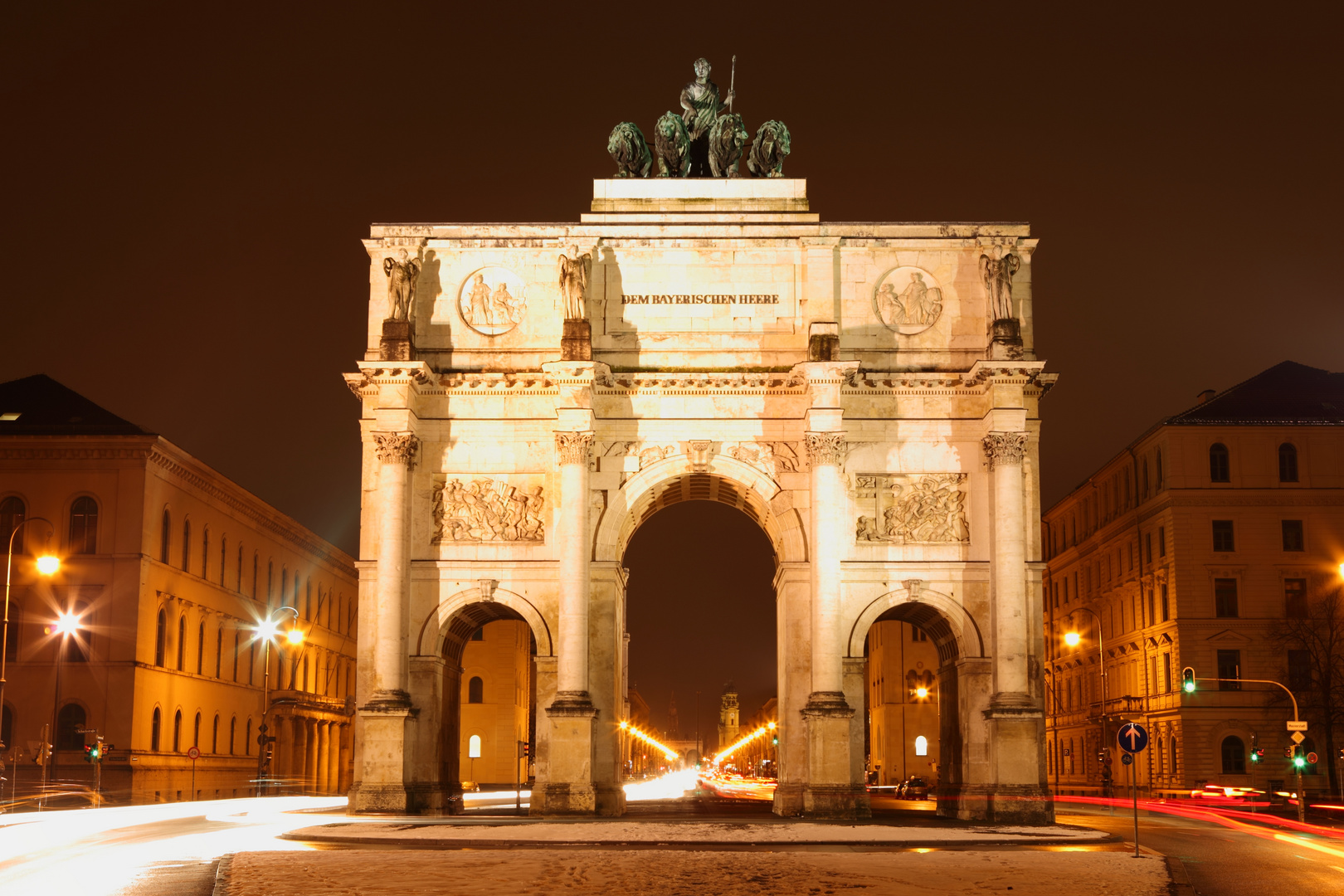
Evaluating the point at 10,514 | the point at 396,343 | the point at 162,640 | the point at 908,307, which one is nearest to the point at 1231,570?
the point at 908,307

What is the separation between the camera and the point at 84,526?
5366cm

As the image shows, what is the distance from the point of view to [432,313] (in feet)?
125

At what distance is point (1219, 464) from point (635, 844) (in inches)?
1754

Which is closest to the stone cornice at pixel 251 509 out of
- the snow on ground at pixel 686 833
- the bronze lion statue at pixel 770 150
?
the bronze lion statue at pixel 770 150

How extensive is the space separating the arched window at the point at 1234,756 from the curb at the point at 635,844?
35964 millimetres

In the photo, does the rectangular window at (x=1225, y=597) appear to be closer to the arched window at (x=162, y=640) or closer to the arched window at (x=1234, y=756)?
the arched window at (x=1234, y=756)

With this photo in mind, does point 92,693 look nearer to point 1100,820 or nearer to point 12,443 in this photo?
point 12,443

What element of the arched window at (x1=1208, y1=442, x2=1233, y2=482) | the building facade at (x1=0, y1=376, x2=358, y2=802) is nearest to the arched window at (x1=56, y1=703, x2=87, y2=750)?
the building facade at (x1=0, y1=376, x2=358, y2=802)

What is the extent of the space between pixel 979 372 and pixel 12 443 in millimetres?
35017

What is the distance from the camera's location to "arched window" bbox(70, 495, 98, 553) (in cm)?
5350

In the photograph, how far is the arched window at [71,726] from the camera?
51.3 metres

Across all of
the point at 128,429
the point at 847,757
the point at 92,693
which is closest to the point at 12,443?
the point at 128,429

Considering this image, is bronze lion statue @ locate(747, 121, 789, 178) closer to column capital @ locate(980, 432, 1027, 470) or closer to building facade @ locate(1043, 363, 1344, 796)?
column capital @ locate(980, 432, 1027, 470)

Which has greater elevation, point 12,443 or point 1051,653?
point 12,443
